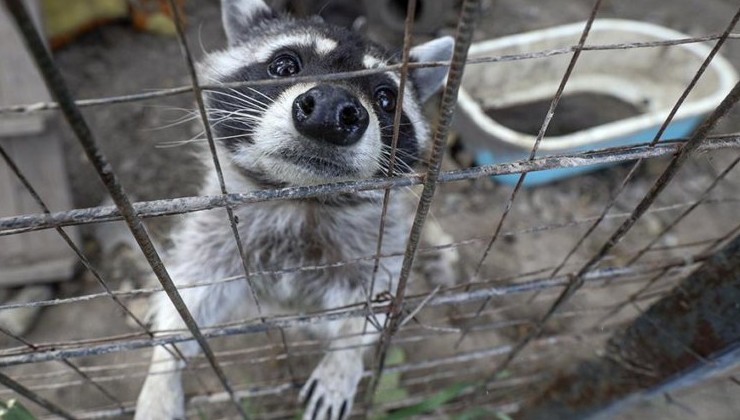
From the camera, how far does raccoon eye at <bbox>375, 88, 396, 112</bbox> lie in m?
1.55

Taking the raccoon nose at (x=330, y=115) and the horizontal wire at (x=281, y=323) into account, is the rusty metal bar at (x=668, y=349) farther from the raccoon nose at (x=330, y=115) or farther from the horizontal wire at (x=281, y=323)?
the raccoon nose at (x=330, y=115)

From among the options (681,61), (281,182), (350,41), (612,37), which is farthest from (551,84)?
(281,182)

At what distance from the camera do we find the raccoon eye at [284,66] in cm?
157

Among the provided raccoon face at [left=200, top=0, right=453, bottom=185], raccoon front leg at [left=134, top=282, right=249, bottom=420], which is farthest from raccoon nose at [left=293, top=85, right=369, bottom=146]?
raccoon front leg at [left=134, top=282, right=249, bottom=420]

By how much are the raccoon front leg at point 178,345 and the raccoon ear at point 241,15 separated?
33.3 inches

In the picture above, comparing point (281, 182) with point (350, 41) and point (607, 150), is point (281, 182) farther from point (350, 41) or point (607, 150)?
point (607, 150)

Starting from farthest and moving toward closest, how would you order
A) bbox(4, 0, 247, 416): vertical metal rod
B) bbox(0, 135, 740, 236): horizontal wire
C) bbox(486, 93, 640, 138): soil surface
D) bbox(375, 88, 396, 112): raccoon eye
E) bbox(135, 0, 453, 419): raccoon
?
bbox(486, 93, 640, 138): soil surface → bbox(375, 88, 396, 112): raccoon eye → bbox(135, 0, 453, 419): raccoon → bbox(0, 135, 740, 236): horizontal wire → bbox(4, 0, 247, 416): vertical metal rod

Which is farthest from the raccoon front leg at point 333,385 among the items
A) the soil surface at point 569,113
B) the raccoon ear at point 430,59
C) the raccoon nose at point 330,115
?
the soil surface at point 569,113

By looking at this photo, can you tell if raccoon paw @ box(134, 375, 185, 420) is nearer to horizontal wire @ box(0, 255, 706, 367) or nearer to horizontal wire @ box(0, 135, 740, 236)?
horizontal wire @ box(0, 255, 706, 367)

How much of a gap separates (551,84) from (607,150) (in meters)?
2.74

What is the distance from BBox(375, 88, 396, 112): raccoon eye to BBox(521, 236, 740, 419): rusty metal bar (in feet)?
2.90

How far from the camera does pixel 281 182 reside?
4.56 feet

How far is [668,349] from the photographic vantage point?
57.8 inches

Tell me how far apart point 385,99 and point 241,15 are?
26.1 inches
